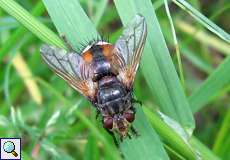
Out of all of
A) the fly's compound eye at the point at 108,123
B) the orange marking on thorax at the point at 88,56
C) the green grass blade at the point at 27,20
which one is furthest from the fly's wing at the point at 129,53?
the green grass blade at the point at 27,20

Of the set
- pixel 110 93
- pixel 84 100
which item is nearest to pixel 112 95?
pixel 110 93

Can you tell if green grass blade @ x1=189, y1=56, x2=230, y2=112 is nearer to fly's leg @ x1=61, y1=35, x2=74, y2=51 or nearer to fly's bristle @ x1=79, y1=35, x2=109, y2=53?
fly's bristle @ x1=79, y1=35, x2=109, y2=53

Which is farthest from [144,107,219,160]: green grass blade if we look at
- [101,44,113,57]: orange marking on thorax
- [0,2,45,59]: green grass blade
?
[0,2,45,59]: green grass blade

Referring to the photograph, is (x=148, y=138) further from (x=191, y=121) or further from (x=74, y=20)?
(x=74, y=20)

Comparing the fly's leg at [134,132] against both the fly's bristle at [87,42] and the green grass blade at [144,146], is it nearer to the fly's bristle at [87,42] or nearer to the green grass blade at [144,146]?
the green grass blade at [144,146]

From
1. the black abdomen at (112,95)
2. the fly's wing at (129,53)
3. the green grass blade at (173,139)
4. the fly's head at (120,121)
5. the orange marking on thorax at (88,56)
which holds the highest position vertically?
the orange marking on thorax at (88,56)

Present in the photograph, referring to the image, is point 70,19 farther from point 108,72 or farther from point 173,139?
point 173,139

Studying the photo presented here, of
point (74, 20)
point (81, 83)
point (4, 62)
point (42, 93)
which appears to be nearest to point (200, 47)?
point (42, 93)
